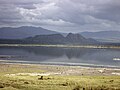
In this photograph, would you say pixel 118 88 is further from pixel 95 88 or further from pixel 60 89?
pixel 60 89

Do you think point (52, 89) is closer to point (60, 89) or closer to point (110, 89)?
point (60, 89)

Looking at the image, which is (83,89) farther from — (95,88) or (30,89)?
(30,89)

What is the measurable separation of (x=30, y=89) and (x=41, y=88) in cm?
131

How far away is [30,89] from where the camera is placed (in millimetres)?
29703

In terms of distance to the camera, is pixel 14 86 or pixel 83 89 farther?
pixel 14 86

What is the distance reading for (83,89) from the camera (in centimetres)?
2958

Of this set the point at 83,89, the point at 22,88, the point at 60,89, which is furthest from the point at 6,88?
the point at 83,89

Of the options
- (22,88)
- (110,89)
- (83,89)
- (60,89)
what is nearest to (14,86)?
(22,88)

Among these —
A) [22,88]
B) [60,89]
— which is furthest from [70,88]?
[22,88]

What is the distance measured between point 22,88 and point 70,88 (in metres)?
5.66

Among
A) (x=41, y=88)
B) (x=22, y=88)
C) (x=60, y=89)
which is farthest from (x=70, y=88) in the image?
(x=22, y=88)

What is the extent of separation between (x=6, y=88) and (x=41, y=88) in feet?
13.2

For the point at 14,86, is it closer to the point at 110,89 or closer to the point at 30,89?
the point at 30,89

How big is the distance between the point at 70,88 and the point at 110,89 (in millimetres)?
4677
